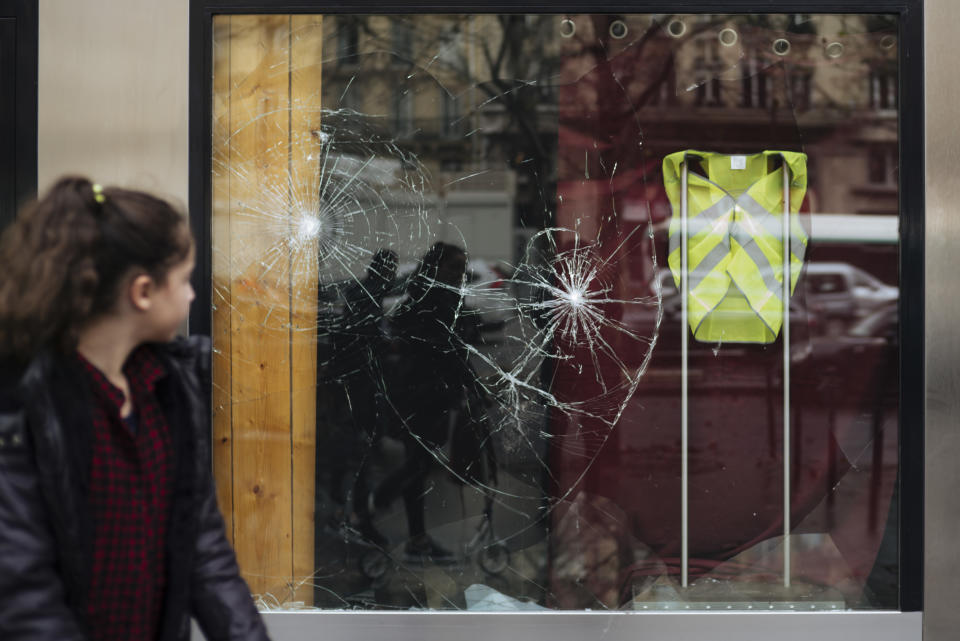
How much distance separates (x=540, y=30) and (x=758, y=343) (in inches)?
56.8

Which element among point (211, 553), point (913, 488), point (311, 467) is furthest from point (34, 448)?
point (913, 488)

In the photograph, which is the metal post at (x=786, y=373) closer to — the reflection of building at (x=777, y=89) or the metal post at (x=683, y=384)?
the reflection of building at (x=777, y=89)

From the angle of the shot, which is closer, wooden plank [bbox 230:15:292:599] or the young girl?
the young girl

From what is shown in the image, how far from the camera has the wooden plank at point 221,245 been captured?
3482mm

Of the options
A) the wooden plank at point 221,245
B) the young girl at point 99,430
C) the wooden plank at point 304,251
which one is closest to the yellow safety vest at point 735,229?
the wooden plank at point 304,251

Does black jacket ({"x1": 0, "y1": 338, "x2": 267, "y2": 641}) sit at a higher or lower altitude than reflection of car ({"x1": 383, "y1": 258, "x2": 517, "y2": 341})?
lower

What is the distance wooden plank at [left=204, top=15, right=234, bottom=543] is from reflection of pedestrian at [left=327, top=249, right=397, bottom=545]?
1.35 feet

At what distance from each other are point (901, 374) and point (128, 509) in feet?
9.56

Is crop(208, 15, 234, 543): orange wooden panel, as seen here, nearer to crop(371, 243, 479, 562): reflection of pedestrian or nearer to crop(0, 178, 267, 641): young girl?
crop(371, 243, 479, 562): reflection of pedestrian

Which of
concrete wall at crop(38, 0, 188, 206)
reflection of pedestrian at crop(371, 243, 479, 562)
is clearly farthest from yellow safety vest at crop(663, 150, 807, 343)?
concrete wall at crop(38, 0, 188, 206)

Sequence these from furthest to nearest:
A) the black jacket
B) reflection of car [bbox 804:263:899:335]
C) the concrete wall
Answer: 1. reflection of car [bbox 804:263:899:335]
2. the concrete wall
3. the black jacket

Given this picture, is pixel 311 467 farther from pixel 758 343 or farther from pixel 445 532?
pixel 758 343

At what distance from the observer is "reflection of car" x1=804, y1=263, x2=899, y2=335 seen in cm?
353

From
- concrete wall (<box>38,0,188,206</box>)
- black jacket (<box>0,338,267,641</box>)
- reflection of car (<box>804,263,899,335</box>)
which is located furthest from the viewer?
reflection of car (<box>804,263,899,335</box>)
